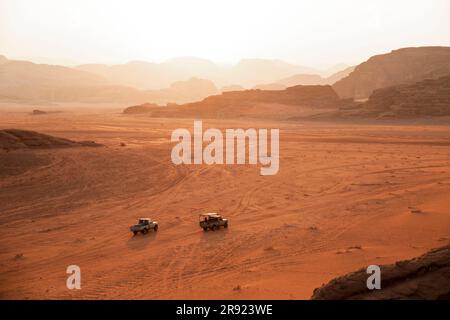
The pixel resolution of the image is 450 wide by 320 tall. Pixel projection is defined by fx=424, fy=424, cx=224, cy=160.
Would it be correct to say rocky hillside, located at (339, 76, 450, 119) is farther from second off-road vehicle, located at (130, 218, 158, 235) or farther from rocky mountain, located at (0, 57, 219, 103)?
rocky mountain, located at (0, 57, 219, 103)

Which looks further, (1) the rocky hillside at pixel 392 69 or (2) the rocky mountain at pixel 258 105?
(1) the rocky hillside at pixel 392 69

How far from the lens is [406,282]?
6.52 m

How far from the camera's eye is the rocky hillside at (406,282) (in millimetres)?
6086

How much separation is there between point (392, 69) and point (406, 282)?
120 meters

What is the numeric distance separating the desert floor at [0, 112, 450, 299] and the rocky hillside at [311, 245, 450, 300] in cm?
296

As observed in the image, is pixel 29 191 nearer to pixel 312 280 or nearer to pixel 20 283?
pixel 20 283

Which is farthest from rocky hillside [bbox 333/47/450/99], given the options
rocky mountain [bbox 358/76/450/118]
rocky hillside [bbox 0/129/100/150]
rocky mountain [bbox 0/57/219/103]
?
rocky hillside [bbox 0/129/100/150]

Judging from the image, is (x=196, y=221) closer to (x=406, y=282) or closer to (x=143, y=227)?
(x=143, y=227)

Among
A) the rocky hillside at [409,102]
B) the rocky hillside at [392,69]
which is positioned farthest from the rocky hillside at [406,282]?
the rocky hillside at [392,69]

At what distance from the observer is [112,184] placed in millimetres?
24156

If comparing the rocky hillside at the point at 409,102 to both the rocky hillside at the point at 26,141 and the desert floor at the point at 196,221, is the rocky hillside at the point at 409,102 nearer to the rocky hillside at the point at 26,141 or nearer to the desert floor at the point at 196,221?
the desert floor at the point at 196,221

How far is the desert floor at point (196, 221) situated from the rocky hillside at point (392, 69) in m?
86.9

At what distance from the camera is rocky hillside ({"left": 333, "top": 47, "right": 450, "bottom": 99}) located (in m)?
109

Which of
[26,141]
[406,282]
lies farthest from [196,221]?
[26,141]
